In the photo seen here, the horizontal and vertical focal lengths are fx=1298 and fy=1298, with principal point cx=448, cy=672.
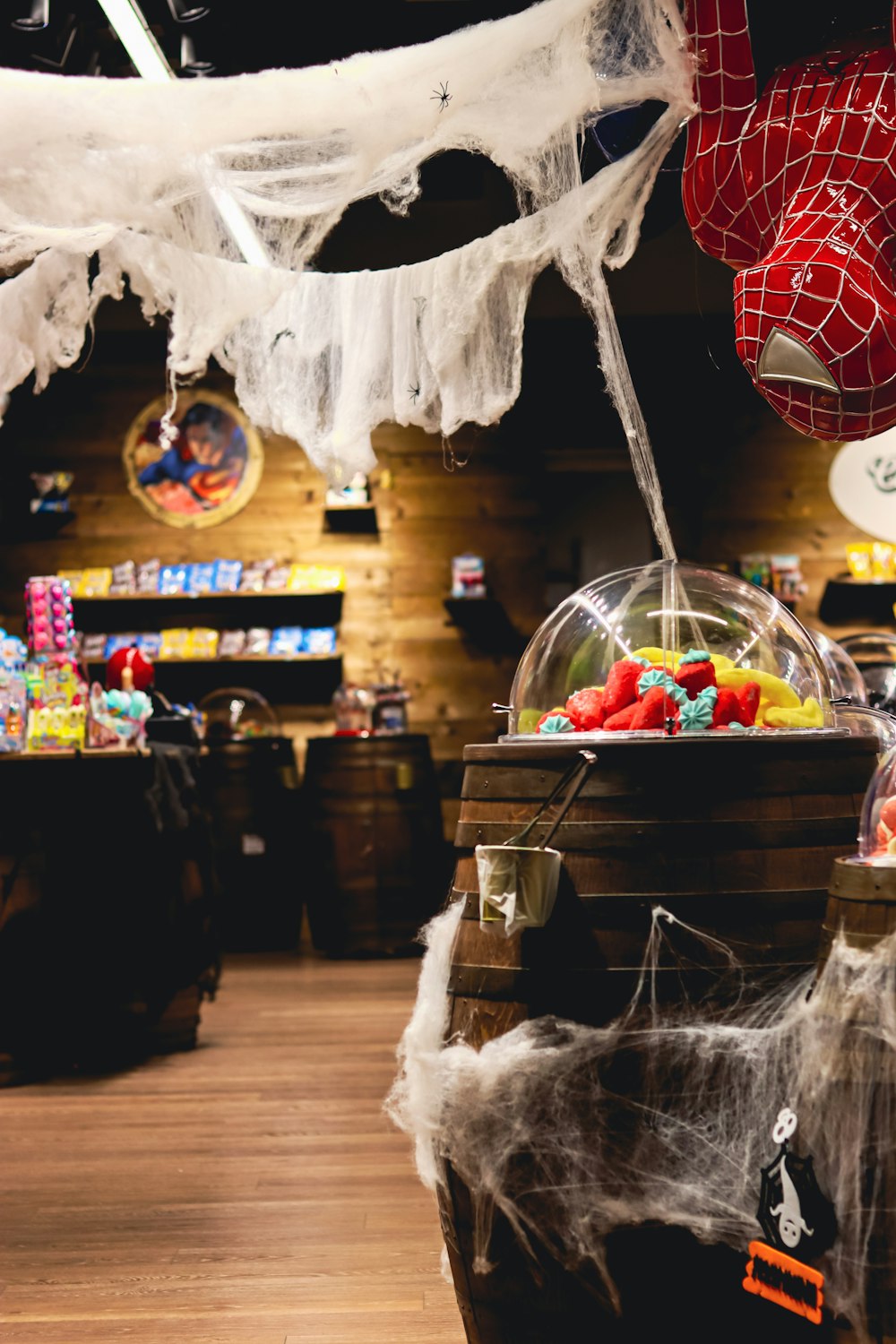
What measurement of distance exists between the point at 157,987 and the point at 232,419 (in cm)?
362

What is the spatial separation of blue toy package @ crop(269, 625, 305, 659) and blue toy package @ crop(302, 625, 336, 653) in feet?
0.09

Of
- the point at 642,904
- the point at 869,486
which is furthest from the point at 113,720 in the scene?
the point at 869,486

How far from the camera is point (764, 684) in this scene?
6.39 ft

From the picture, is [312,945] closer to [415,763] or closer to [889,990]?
[415,763]

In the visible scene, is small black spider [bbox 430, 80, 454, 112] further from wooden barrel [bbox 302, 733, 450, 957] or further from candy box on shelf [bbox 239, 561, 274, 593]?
candy box on shelf [bbox 239, 561, 274, 593]

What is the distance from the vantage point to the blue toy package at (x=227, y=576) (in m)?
6.57

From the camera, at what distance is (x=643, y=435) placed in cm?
172

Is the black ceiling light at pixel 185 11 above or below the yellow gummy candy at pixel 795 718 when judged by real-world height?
above

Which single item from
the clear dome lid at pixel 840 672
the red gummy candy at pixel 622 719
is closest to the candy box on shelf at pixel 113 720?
the clear dome lid at pixel 840 672

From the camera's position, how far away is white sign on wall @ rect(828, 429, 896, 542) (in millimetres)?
6070

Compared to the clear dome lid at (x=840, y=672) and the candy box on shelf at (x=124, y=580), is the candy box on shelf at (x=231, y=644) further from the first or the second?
the clear dome lid at (x=840, y=672)

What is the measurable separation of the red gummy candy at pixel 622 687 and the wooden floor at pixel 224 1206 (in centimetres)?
102

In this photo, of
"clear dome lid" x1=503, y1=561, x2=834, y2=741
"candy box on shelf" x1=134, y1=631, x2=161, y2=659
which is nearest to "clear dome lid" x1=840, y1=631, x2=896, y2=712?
"clear dome lid" x1=503, y1=561, x2=834, y2=741

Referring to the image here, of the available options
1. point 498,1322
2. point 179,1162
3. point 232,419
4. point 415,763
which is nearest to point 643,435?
point 498,1322
